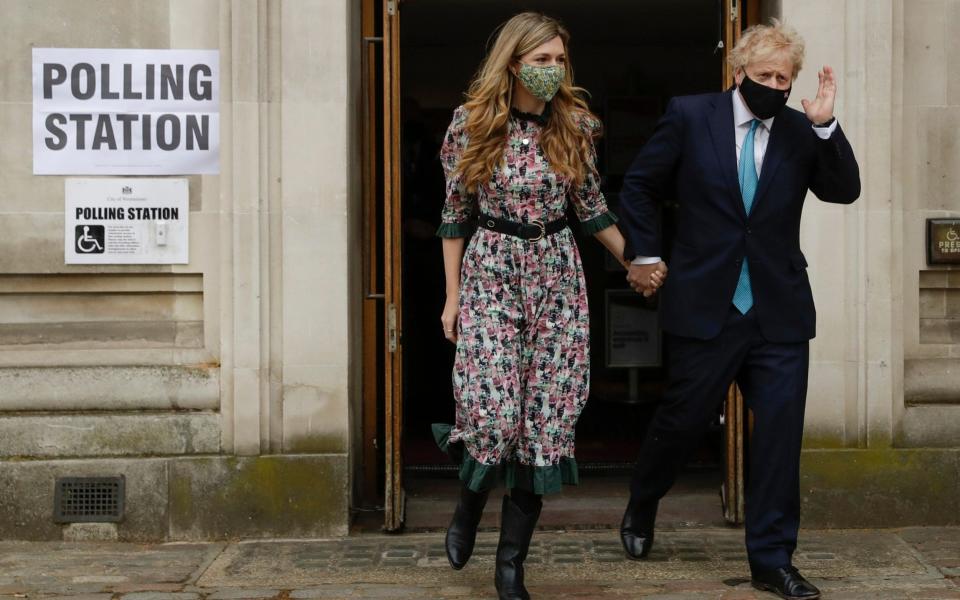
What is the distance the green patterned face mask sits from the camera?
4.38 metres

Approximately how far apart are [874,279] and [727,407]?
893 mm

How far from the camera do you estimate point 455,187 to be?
4.59 m

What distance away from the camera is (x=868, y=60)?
564cm

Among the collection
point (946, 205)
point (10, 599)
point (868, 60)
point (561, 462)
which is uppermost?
point (868, 60)

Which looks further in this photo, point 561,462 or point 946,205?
point 946,205

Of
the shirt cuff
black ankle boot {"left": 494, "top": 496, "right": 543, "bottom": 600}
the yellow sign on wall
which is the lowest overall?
black ankle boot {"left": 494, "top": 496, "right": 543, "bottom": 600}

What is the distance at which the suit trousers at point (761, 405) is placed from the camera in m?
4.65

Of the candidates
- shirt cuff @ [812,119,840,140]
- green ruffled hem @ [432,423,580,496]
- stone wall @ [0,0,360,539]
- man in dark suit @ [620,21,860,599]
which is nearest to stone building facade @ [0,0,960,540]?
stone wall @ [0,0,360,539]

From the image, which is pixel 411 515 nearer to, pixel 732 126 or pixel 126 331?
pixel 126 331

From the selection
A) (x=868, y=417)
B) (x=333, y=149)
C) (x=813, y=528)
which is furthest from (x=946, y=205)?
(x=333, y=149)

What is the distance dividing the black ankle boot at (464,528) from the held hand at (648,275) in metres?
1.00

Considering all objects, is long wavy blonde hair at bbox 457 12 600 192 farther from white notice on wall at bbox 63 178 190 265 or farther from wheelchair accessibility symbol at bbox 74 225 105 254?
wheelchair accessibility symbol at bbox 74 225 105 254

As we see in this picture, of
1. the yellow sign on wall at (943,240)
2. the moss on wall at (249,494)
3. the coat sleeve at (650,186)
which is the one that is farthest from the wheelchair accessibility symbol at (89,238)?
the yellow sign on wall at (943,240)

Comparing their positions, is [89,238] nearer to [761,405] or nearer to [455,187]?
[455,187]
